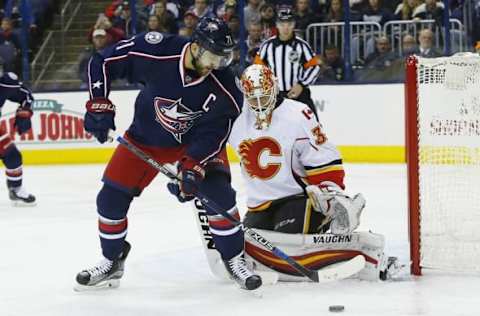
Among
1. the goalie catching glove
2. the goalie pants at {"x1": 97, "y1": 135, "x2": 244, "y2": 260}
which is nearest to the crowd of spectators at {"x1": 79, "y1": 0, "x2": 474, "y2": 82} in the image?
the goalie catching glove

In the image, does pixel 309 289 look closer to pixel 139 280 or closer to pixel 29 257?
pixel 139 280

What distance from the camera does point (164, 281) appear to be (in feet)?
12.8

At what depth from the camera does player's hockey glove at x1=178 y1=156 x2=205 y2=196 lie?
3430 mm

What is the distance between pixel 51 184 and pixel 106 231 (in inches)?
165

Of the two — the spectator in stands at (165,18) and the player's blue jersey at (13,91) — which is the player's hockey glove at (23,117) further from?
the spectator in stands at (165,18)

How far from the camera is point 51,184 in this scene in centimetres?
775

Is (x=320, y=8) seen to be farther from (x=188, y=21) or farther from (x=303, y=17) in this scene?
(x=188, y=21)

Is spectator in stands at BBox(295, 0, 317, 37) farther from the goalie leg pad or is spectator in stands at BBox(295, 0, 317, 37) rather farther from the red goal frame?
the goalie leg pad

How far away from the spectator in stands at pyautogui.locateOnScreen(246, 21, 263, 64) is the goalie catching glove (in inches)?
220

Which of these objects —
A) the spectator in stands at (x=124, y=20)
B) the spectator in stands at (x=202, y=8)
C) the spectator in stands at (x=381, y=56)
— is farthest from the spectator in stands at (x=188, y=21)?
the spectator in stands at (x=381, y=56)

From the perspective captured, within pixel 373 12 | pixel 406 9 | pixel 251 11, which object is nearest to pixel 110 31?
pixel 251 11

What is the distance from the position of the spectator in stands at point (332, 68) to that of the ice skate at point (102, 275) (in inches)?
208

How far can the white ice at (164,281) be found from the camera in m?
3.40

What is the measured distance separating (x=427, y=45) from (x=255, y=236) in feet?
17.0
